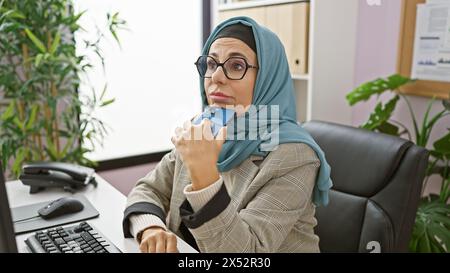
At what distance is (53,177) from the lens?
1236mm

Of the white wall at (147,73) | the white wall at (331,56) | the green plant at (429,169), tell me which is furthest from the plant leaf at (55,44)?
the green plant at (429,169)

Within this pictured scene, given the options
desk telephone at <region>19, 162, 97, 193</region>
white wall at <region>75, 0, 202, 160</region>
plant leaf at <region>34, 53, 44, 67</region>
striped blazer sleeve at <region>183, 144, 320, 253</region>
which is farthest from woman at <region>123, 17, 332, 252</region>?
white wall at <region>75, 0, 202, 160</region>

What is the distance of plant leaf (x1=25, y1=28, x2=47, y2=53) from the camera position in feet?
5.10

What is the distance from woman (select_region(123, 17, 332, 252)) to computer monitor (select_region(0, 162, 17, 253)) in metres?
0.35

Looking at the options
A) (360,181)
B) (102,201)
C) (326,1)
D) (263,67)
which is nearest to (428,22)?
(326,1)

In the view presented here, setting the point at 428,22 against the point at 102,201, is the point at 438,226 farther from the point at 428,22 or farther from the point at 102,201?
the point at 102,201

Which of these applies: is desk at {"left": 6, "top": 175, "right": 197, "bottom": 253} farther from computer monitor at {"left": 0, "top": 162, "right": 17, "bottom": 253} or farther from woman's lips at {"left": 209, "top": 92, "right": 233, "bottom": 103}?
computer monitor at {"left": 0, "top": 162, "right": 17, "bottom": 253}

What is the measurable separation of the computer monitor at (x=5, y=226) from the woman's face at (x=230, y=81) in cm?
59

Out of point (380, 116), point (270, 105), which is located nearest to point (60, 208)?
point (270, 105)

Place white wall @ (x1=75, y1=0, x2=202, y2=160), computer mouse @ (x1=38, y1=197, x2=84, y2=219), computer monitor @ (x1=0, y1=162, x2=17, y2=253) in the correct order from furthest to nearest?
white wall @ (x1=75, y1=0, x2=202, y2=160)
computer mouse @ (x1=38, y1=197, x2=84, y2=219)
computer monitor @ (x1=0, y1=162, x2=17, y2=253)

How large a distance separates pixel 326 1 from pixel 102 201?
1.25 meters

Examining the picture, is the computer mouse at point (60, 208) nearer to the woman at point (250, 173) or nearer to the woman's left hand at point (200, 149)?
the woman at point (250, 173)

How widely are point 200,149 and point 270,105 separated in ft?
1.09

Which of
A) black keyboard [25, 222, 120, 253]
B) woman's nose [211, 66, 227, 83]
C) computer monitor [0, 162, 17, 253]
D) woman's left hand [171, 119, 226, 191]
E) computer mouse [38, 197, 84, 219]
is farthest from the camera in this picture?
computer mouse [38, 197, 84, 219]
